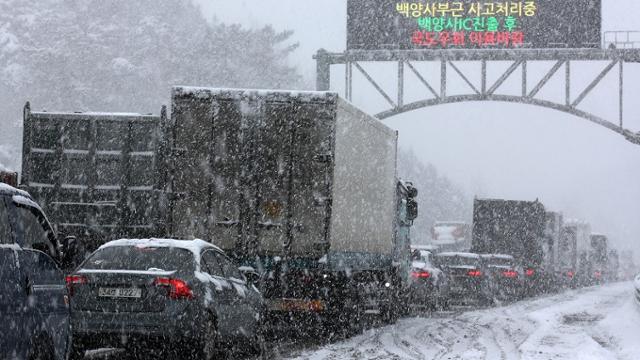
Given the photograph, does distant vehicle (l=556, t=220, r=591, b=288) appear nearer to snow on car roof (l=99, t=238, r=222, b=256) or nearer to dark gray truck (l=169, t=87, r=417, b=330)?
dark gray truck (l=169, t=87, r=417, b=330)

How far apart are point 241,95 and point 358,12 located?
21162 mm

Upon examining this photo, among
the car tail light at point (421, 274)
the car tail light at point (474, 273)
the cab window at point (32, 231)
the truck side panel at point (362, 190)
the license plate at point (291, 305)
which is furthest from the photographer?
the car tail light at point (474, 273)

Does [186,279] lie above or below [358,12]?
below

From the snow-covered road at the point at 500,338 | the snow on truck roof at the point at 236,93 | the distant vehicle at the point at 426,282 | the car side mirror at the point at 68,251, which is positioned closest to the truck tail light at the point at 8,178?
the snow on truck roof at the point at 236,93

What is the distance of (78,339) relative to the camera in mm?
11102

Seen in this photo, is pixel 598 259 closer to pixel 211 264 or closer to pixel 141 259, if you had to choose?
pixel 211 264

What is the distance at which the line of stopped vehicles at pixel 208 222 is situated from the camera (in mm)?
11031

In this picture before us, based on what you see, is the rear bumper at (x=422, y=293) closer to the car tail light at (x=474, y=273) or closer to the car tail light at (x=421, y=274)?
the car tail light at (x=421, y=274)

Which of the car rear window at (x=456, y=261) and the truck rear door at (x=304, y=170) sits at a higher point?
the truck rear door at (x=304, y=170)

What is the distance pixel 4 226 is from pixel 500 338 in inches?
436

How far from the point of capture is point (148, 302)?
1104 centimetres

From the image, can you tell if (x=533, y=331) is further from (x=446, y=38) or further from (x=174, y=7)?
(x=174, y=7)

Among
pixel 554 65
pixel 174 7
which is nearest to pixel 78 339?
pixel 554 65

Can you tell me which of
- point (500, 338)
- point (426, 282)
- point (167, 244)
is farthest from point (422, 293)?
point (167, 244)
